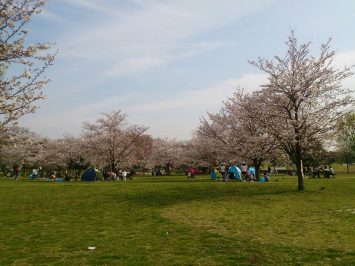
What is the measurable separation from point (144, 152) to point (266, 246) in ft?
252

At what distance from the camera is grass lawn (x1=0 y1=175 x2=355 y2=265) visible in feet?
32.0

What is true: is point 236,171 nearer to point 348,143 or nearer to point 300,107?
point 300,107

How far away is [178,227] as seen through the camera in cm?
1382

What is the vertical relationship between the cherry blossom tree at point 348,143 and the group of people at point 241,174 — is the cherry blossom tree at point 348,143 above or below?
above

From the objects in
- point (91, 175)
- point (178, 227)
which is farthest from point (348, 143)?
point (178, 227)

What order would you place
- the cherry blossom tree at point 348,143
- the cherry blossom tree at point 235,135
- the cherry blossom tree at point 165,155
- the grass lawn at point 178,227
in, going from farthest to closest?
the cherry blossom tree at point 165,155 → the cherry blossom tree at point 348,143 → the cherry blossom tree at point 235,135 → the grass lawn at point 178,227

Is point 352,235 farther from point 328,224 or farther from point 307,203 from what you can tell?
point 307,203

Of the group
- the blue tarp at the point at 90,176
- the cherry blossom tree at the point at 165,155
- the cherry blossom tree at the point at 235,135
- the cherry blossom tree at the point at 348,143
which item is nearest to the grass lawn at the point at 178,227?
the cherry blossom tree at the point at 235,135

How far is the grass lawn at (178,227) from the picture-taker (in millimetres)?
9742

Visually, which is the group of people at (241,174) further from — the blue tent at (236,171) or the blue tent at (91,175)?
the blue tent at (91,175)

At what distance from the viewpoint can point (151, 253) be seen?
10.1 m

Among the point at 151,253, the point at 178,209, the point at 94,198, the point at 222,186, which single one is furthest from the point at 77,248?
the point at 222,186

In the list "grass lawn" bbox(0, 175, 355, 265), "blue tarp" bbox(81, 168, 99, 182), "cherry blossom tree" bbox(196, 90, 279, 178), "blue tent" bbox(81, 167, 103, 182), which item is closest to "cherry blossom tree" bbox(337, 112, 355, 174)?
"cherry blossom tree" bbox(196, 90, 279, 178)

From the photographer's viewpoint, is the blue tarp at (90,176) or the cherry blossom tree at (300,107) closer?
the cherry blossom tree at (300,107)
